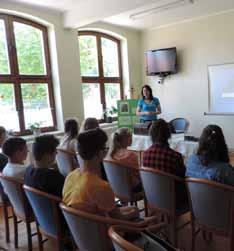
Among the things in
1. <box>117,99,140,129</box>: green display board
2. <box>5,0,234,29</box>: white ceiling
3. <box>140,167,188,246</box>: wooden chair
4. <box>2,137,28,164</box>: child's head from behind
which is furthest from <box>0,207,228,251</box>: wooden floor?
<box>5,0,234,29</box>: white ceiling

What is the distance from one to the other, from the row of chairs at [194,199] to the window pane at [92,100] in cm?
343

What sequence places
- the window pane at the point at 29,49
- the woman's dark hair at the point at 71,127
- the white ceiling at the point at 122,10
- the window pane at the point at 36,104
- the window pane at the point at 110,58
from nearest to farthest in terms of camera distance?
the woman's dark hair at the point at 71,127 → the white ceiling at the point at 122,10 → the window pane at the point at 29,49 → the window pane at the point at 36,104 → the window pane at the point at 110,58

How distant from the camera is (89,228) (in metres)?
1.38

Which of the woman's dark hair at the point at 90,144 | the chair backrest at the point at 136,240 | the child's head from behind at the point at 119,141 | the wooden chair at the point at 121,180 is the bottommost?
the wooden chair at the point at 121,180

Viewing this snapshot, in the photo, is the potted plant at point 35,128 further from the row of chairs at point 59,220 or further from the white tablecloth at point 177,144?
the row of chairs at point 59,220

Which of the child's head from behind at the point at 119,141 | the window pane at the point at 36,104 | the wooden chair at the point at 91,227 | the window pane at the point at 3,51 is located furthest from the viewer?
the window pane at the point at 36,104

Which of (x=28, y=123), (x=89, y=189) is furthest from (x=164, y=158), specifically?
(x=28, y=123)

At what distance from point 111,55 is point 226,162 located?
4.90 meters

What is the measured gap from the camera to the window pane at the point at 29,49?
15.2 ft

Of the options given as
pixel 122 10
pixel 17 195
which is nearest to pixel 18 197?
pixel 17 195

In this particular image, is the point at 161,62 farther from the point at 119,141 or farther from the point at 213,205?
the point at 213,205

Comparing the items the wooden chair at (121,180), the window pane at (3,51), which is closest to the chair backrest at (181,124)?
the wooden chair at (121,180)

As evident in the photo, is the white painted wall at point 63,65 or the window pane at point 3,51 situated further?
the white painted wall at point 63,65

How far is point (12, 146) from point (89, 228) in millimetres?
1210
